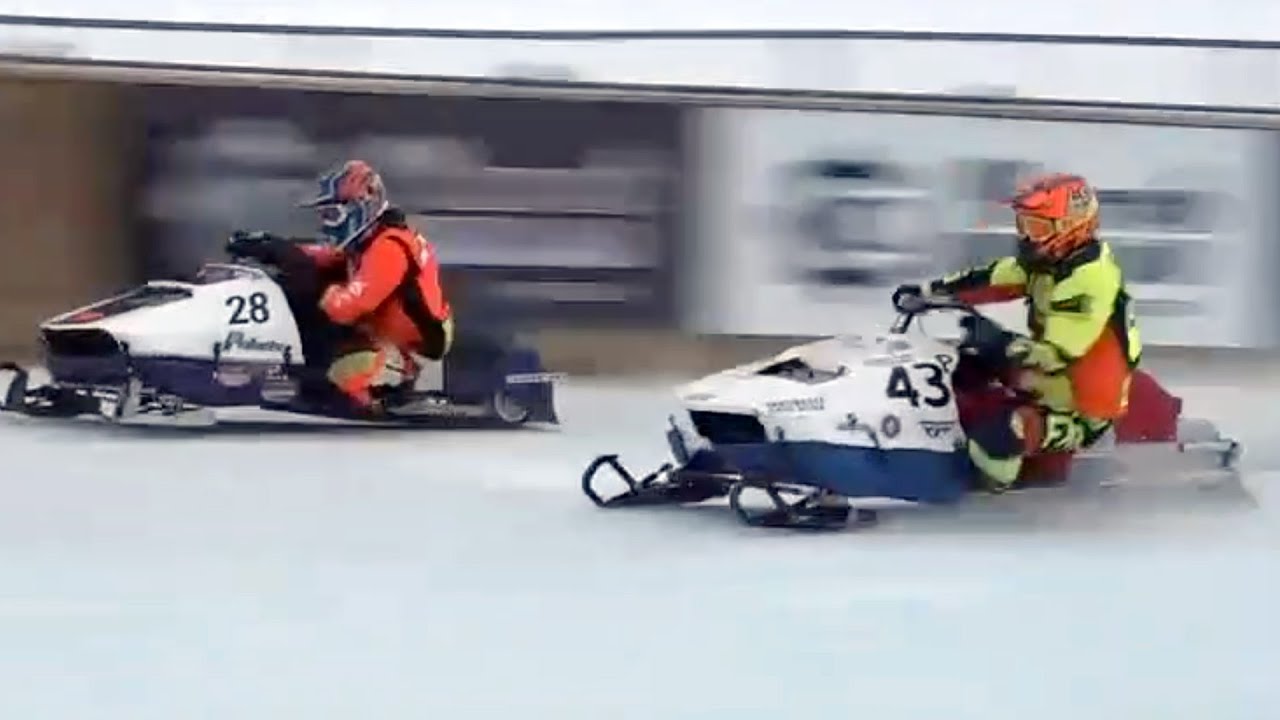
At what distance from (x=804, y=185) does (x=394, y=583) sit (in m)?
3.48

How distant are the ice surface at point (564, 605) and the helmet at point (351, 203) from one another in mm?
955

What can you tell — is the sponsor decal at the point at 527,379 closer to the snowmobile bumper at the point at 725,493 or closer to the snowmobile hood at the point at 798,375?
the snowmobile bumper at the point at 725,493

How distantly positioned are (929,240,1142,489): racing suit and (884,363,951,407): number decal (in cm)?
10

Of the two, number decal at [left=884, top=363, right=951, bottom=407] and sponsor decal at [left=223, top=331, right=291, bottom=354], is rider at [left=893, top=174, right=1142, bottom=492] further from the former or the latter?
sponsor decal at [left=223, top=331, right=291, bottom=354]

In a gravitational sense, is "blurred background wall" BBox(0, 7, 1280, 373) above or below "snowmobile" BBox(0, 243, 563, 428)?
above

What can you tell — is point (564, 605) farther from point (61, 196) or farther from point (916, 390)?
point (61, 196)

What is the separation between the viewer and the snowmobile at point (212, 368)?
5.86 m

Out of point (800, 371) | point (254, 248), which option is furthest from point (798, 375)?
point (254, 248)

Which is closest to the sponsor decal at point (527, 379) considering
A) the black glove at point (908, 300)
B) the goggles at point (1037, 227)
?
the black glove at point (908, 300)

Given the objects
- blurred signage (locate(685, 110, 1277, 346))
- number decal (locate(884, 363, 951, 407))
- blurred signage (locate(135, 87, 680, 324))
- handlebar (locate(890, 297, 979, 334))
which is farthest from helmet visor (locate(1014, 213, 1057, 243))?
blurred signage (locate(135, 87, 680, 324))

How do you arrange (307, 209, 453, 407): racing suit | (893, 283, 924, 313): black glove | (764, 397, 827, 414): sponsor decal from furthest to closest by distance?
(307, 209, 453, 407): racing suit
(893, 283, 924, 313): black glove
(764, 397, 827, 414): sponsor decal

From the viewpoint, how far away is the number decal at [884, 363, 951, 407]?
15.1 feet

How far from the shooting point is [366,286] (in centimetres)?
596

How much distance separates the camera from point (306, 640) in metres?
3.51
